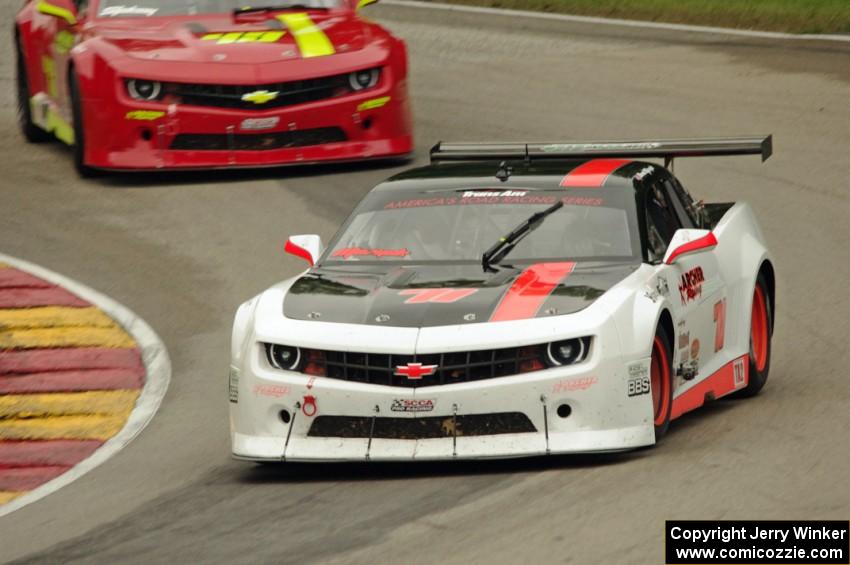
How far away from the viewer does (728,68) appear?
Result: 20438 mm

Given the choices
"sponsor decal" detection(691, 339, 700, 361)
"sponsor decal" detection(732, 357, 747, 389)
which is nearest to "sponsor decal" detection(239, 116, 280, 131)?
"sponsor decal" detection(732, 357, 747, 389)

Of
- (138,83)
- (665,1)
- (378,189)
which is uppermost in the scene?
(378,189)

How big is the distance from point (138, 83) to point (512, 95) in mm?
5129

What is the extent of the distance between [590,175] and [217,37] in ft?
20.8

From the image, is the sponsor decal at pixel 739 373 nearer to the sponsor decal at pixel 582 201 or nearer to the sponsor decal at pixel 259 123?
the sponsor decal at pixel 582 201

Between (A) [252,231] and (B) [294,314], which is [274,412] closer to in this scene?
(B) [294,314]

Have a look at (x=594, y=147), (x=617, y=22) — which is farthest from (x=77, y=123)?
(x=617, y=22)

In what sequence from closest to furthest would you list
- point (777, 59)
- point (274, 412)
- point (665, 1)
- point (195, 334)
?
point (274, 412), point (195, 334), point (777, 59), point (665, 1)

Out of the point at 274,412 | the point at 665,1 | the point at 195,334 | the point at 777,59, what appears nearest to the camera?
the point at 274,412

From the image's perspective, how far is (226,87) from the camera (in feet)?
50.0

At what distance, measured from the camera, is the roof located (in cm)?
984

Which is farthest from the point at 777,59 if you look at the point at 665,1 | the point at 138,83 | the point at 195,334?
the point at 195,334

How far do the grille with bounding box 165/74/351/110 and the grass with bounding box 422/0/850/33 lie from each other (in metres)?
8.65

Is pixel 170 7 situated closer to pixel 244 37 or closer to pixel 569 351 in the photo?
pixel 244 37
